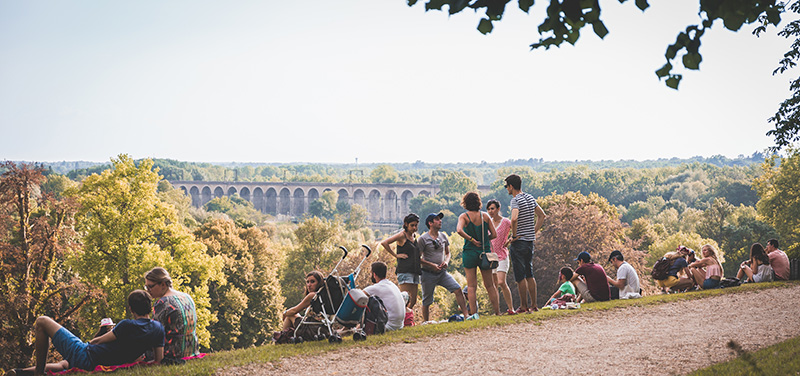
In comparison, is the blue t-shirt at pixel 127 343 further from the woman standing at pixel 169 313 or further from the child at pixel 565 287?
the child at pixel 565 287

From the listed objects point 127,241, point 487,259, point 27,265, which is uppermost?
point 487,259

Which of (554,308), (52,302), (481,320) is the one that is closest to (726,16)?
Result: (481,320)

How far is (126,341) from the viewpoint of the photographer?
24.8 feet

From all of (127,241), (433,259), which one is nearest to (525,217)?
(433,259)

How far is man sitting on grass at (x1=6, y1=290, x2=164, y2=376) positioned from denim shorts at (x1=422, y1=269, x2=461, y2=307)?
475 cm

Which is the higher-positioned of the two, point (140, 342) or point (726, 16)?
point (726, 16)

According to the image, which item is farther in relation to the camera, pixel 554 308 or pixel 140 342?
pixel 554 308

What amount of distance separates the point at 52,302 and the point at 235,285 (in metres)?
17.3

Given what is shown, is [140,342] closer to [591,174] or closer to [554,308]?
[554,308]

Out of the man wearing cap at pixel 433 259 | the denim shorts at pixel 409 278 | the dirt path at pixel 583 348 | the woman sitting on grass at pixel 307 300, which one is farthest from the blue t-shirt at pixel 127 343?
the man wearing cap at pixel 433 259

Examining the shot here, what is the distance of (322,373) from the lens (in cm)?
731

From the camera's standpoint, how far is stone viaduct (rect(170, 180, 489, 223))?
174 m

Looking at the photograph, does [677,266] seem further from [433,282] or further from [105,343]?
[105,343]

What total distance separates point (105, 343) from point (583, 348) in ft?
18.8
